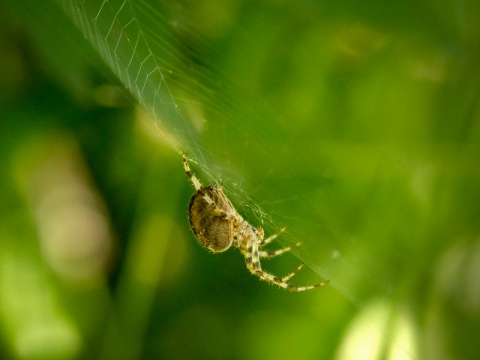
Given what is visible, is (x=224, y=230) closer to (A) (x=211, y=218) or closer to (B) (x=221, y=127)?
(A) (x=211, y=218)

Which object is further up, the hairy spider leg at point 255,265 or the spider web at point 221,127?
the spider web at point 221,127

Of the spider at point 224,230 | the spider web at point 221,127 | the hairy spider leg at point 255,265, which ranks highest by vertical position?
the spider web at point 221,127

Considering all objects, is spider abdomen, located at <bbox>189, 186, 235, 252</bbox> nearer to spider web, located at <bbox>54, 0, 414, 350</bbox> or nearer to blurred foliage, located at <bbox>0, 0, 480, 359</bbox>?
blurred foliage, located at <bbox>0, 0, 480, 359</bbox>

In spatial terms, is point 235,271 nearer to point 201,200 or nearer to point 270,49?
point 201,200

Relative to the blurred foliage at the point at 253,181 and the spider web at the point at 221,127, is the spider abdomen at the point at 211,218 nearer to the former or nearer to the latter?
the blurred foliage at the point at 253,181

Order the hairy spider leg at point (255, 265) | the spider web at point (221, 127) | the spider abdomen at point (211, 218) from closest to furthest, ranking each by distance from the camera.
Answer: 1. the spider web at point (221, 127)
2. the spider abdomen at point (211, 218)
3. the hairy spider leg at point (255, 265)

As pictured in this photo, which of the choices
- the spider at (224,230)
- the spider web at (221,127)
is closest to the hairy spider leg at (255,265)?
the spider at (224,230)

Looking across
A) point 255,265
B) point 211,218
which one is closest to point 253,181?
point 211,218
